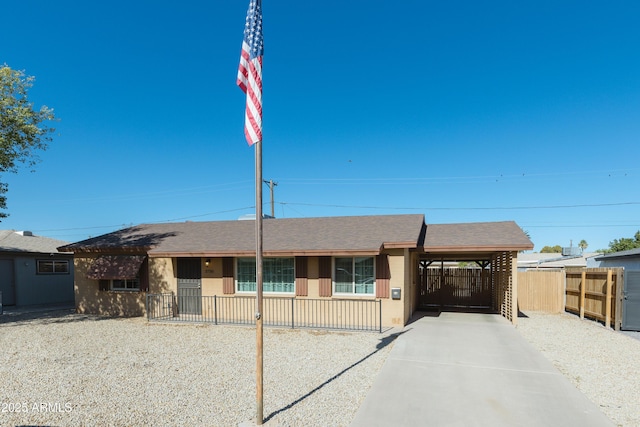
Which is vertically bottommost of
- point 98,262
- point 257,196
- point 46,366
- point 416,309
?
point 416,309

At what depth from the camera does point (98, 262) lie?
1309 cm

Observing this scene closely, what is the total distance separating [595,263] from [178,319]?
75.0ft

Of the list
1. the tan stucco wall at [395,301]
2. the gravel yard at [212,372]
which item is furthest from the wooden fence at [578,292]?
the tan stucco wall at [395,301]

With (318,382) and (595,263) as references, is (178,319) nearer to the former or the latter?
(318,382)

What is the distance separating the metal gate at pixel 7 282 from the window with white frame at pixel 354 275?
15.6 m

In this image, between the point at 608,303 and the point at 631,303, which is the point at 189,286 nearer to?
the point at 608,303

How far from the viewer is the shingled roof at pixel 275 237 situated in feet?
35.4

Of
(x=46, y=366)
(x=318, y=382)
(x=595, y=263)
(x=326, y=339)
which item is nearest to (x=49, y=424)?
(x=46, y=366)

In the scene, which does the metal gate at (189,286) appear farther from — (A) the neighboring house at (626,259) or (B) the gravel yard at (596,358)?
(A) the neighboring house at (626,259)

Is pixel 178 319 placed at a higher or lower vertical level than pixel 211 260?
lower

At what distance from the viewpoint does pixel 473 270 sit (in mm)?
15938

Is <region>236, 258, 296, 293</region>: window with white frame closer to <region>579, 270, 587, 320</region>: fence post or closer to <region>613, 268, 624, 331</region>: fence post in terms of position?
<region>613, 268, 624, 331</region>: fence post

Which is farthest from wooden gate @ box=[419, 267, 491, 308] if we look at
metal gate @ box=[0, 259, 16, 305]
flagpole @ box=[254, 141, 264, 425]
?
metal gate @ box=[0, 259, 16, 305]

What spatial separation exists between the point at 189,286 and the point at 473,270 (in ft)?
38.7
